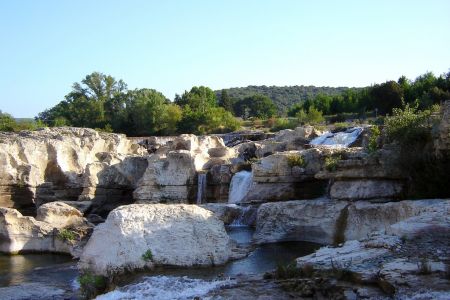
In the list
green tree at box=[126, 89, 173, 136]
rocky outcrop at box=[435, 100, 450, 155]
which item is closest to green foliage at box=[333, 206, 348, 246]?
rocky outcrop at box=[435, 100, 450, 155]

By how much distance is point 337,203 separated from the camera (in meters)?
15.2

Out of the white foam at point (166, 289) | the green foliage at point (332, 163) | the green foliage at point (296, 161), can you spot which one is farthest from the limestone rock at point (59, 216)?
the white foam at point (166, 289)

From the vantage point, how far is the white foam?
8.38 meters

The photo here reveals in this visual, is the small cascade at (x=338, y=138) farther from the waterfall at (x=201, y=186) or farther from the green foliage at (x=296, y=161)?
the green foliage at (x=296, y=161)

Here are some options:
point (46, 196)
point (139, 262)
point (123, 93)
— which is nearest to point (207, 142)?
point (46, 196)

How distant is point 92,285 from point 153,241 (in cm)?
170

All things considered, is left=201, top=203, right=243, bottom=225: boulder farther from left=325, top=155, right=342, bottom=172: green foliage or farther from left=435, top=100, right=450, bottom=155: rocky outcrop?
left=435, top=100, right=450, bottom=155: rocky outcrop

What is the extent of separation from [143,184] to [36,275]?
10987 millimetres

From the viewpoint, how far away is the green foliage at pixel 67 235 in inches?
651

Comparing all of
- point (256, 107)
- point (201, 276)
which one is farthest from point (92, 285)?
point (256, 107)

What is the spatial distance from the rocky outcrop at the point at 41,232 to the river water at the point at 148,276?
52 cm

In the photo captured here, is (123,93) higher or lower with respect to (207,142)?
higher

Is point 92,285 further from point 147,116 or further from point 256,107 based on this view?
point 256,107

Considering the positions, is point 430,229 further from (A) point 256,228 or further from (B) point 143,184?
(B) point 143,184
